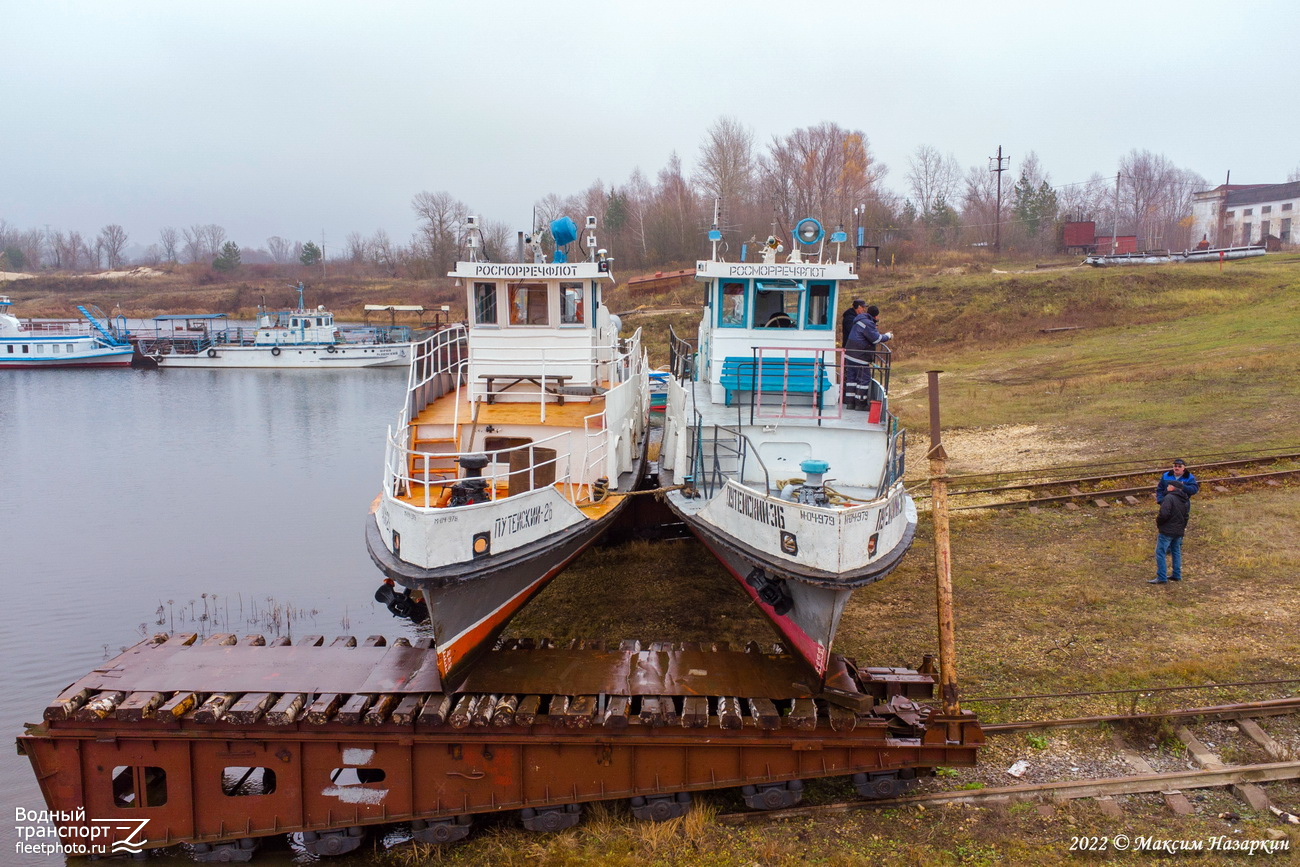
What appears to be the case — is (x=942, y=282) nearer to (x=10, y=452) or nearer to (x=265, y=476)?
(x=265, y=476)

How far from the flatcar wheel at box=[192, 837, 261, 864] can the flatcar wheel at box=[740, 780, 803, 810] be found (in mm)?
5152

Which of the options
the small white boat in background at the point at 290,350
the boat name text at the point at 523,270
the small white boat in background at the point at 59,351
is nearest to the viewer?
the boat name text at the point at 523,270

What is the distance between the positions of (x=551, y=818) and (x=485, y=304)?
862 centimetres

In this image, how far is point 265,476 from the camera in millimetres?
26625

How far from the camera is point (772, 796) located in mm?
8477

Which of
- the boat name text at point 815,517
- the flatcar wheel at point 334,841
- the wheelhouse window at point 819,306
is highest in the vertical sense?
the wheelhouse window at point 819,306

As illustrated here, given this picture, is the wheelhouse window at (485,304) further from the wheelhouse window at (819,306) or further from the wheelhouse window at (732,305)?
the wheelhouse window at (819,306)

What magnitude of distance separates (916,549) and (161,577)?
50.6 ft

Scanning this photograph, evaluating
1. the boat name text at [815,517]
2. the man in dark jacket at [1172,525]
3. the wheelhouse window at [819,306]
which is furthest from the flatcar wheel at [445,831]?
the man in dark jacket at [1172,525]

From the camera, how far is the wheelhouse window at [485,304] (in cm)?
1428

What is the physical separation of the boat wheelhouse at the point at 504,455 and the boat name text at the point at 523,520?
2 cm

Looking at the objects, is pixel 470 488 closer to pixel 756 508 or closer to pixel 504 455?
pixel 504 455

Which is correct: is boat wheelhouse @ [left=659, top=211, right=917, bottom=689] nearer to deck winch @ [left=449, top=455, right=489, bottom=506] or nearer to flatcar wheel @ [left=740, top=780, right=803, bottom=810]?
flatcar wheel @ [left=740, top=780, right=803, bottom=810]

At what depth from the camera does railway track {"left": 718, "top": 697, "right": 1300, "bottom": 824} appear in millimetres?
7738
